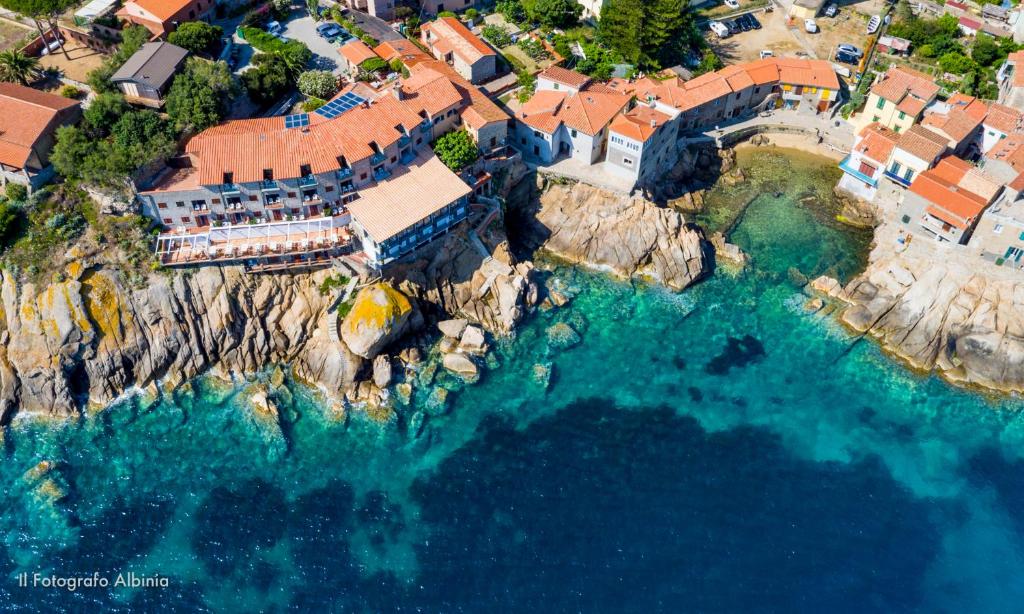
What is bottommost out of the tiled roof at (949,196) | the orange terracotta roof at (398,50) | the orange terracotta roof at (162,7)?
the tiled roof at (949,196)

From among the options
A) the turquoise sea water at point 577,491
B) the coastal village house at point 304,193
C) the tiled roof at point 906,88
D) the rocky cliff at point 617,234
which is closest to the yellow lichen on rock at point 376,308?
the coastal village house at point 304,193

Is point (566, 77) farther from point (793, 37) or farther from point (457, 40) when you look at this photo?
point (793, 37)

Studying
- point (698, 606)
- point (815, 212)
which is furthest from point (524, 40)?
point (698, 606)

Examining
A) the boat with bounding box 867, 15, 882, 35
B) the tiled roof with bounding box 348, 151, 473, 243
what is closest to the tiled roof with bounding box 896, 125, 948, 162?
the boat with bounding box 867, 15, 882, 35

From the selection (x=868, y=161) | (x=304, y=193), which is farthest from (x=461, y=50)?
(x=868, y=161)

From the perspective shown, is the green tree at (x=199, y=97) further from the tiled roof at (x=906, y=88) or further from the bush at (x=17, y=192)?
the tiled roof at (x=906, y=88)

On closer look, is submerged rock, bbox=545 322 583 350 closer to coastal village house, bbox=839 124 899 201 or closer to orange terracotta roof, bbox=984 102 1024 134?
coastal village house, bbox=839 124 899 201

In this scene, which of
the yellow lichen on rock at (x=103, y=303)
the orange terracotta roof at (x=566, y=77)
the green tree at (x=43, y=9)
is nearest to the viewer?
the yellow lichen on rock at (x=103, y=303)
